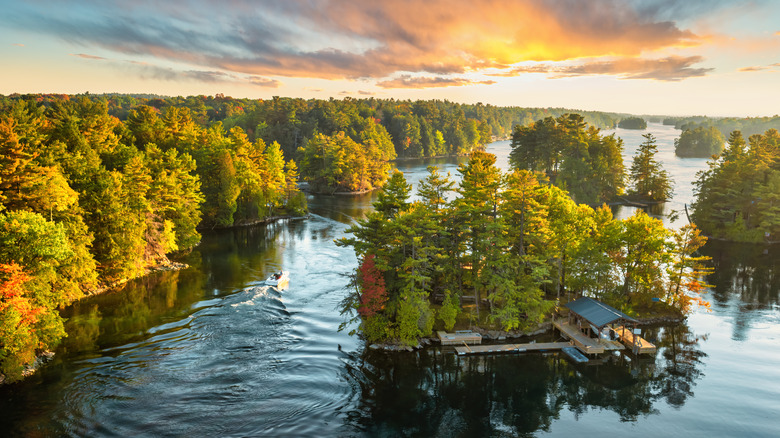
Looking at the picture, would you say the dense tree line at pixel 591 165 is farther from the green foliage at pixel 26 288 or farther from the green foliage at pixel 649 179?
the green foliage at pixel 26 288

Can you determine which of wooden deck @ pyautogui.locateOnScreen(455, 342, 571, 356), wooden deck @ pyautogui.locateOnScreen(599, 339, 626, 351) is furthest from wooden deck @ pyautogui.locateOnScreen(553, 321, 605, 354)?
wooden deck @ pyautogui.locateOnScreen(455, 342, 571, 356)

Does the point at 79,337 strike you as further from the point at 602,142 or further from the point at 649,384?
the point at 602,142

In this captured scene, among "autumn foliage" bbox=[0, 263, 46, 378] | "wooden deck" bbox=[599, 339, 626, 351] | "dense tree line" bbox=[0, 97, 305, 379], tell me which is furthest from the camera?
"wooden deck" bbox=[599, 339, 626, 351]

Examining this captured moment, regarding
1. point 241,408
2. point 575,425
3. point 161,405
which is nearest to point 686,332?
point 575,425

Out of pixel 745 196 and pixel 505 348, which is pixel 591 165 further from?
pixel 505 348

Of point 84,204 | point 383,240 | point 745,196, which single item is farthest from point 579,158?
point 84,204

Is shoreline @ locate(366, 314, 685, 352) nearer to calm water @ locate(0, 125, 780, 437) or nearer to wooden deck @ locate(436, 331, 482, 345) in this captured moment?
wooden deck @ locate(436, 331, 482, 345)
